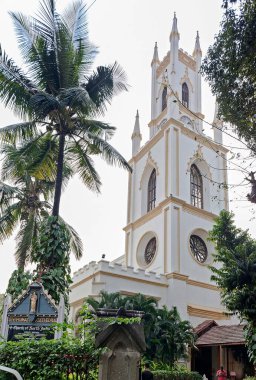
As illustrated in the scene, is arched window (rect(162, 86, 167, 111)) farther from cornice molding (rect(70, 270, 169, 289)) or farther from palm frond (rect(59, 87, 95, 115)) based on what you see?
palm frond (rect(59, 87, 95, 115))

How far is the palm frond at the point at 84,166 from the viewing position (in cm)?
1352

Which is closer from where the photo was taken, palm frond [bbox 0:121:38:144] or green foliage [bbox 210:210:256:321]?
palm frond [bbox 0:121:38:144]

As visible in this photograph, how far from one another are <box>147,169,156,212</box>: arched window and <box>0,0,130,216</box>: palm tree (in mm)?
12886

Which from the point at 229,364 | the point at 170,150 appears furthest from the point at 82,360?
the point at 170,150

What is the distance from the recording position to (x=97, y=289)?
18797 millimetres

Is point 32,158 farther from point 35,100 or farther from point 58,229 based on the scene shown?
point 58,229

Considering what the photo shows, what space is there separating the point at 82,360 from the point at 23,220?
1277 centimetres

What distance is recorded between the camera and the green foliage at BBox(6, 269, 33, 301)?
385 inches

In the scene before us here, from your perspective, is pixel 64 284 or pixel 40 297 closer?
pixel 40 297

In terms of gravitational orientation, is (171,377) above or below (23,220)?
below

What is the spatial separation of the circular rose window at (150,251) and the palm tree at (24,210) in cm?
881

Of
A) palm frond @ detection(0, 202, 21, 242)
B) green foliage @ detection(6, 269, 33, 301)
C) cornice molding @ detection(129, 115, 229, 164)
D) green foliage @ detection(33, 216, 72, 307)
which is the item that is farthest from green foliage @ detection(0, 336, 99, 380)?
cornice molding @ detection(129, 115, 229, 164)

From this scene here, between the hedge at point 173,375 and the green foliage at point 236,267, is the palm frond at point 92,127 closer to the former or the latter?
the green foliage at point 236,267

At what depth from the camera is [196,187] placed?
26062 millimetres
